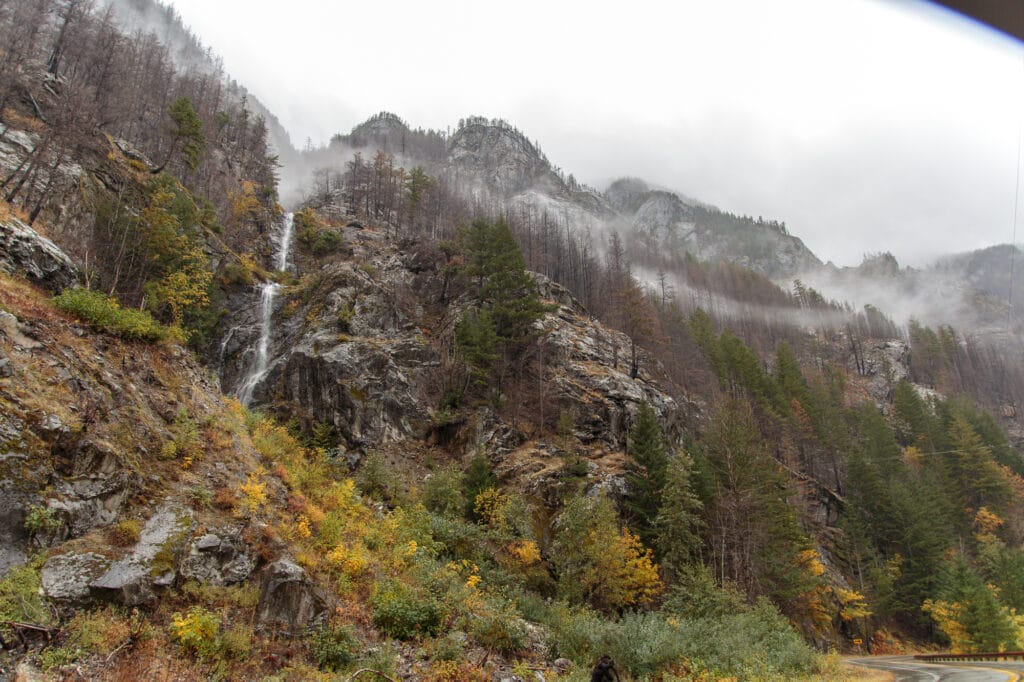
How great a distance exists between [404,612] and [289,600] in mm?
3264

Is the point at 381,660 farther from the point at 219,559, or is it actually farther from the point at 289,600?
the point at 219,559

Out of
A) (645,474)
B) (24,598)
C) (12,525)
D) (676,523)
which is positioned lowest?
(24,598)

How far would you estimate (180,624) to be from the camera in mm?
9539

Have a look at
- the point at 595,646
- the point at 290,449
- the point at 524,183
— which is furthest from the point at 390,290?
the point at 524,183

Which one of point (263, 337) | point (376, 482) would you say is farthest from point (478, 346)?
point (263, 337)

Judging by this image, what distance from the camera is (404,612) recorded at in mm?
13539

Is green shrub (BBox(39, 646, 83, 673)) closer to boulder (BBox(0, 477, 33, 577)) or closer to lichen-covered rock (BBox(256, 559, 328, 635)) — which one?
boulder (BBox(0, 477, 33, 577))

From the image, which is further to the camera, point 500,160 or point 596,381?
point 500,160

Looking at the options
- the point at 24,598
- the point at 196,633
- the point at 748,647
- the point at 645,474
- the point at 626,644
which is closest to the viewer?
the point at 24,598

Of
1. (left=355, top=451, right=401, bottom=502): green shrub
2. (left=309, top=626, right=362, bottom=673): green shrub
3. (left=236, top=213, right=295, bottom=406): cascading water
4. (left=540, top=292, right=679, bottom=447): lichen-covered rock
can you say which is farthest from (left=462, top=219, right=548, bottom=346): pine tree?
(left=309, top=626, right=362, bottom=673): green shrub

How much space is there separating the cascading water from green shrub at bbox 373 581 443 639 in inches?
998

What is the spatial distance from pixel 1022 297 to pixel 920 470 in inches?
7611

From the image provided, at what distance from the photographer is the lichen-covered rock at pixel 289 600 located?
448 inches

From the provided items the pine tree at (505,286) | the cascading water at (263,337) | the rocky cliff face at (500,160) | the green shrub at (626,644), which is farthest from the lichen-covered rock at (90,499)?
the rocky cliff face at (500,160)
